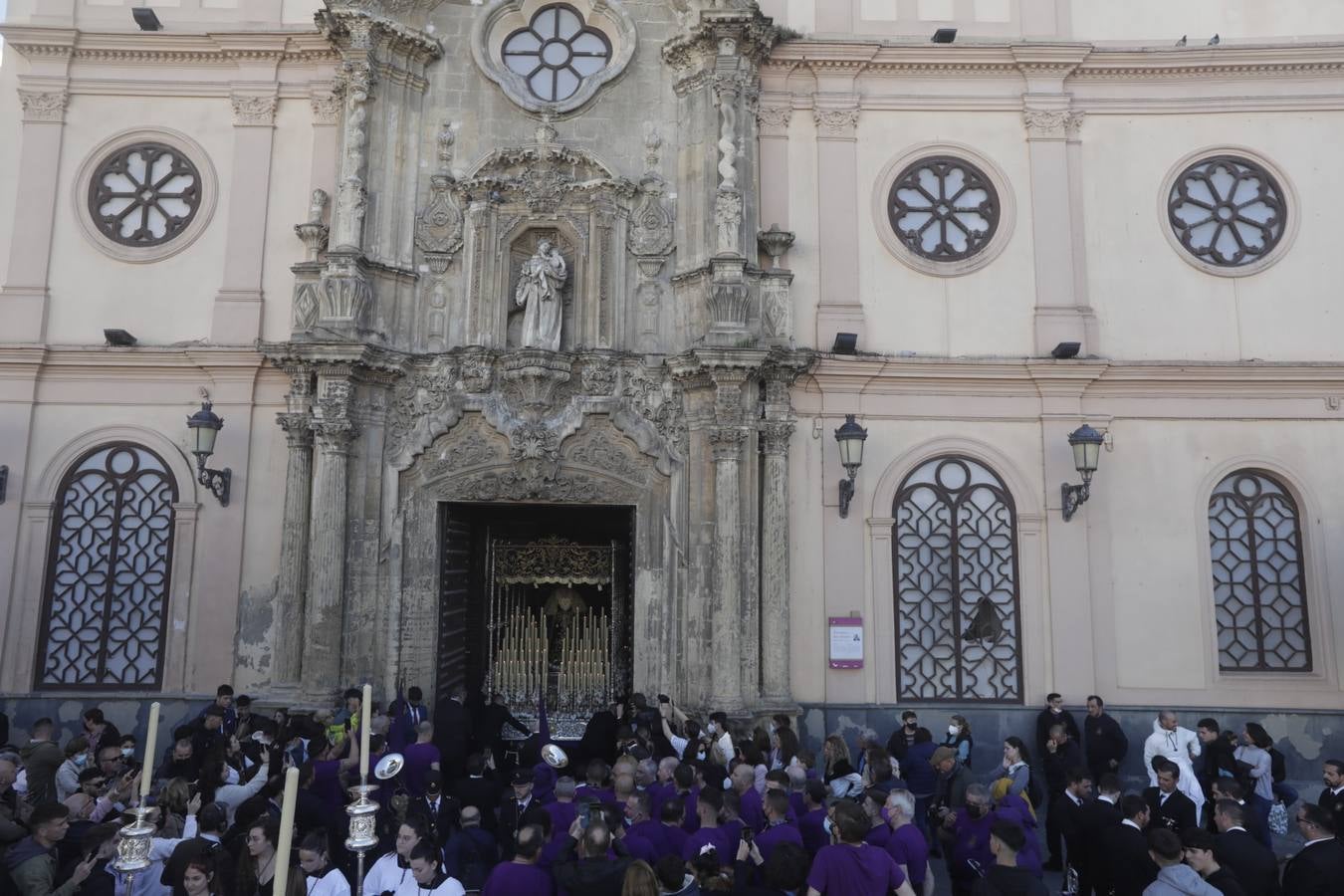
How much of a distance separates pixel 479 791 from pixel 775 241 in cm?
848

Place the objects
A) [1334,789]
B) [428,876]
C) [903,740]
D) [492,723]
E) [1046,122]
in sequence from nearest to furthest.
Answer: [428,876] < [1334,789] < [903,740] < [492,723] < [1046,122]

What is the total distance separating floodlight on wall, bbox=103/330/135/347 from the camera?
42.3 ft

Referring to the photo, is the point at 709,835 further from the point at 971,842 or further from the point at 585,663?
the point at 585,663

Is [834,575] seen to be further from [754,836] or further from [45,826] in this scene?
[45,826]

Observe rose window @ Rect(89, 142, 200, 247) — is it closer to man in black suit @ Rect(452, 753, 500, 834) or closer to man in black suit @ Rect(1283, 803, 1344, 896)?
man in black suit @ Rect(452, 753, 500, 834)

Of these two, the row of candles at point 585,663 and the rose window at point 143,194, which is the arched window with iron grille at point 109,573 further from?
the row of candles at point 585,663

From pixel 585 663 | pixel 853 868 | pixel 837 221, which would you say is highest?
pixel 837 221

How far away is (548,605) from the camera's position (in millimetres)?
14461

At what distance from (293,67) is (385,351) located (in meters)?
4.73

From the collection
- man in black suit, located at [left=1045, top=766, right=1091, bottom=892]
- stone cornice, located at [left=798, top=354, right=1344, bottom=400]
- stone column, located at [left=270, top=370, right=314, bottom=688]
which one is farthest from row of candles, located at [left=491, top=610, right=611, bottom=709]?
man in black suit, located at [left=1045, top=766, right=1091, bottom=892]

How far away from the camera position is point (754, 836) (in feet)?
20.9

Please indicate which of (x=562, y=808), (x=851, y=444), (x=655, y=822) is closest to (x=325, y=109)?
(x=851, y=444)

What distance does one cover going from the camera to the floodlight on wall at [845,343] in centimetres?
1298

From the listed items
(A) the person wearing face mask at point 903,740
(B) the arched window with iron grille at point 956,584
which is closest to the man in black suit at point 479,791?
(A) the person wearing face mask at point 903,740
